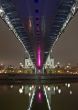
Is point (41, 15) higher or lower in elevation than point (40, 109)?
higher

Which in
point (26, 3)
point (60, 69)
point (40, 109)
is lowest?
point (40, 109)

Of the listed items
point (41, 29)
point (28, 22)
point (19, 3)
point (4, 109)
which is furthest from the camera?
point (41, 29)

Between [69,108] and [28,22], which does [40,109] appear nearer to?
[69,108]

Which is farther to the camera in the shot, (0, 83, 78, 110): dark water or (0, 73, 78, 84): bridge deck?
(0, 73, 78, 84): bridge deck

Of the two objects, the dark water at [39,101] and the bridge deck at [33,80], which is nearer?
the dark water at [39,101]

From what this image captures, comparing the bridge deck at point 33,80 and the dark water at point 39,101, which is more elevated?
the bridge deck at point 33,80

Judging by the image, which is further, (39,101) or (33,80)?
(33,80)

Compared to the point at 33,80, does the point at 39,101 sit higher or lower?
lower

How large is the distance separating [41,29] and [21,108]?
6777mm

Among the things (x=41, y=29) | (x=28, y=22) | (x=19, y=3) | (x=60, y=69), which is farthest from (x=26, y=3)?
(x=60, y=69)

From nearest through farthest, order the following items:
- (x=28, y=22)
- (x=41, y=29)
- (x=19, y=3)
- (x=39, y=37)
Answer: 1. (x=19, y=3)
2. (x=28, y=22)
3. (x=41, y=29)
4. (x=39, y=37)

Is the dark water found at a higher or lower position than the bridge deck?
lower

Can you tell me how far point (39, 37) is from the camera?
3077 cm

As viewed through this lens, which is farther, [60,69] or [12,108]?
[60,69]
